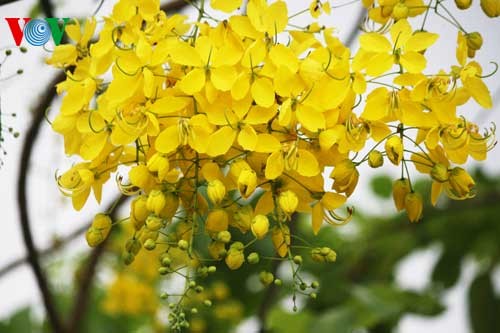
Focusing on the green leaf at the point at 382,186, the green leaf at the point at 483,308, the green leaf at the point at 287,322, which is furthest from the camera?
the green leaf at the point at 382,186

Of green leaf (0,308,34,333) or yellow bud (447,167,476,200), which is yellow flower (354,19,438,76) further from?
green leaf (0,308,34,333)

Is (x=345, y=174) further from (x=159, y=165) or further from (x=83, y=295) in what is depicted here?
(x=83, y=295)

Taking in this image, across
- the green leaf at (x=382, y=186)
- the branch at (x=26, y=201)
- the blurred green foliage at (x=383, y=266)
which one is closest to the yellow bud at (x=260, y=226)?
the branch at (x=26, y=201)

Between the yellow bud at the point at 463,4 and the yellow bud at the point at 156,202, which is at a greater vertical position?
the yellow bud at the point at 463,4

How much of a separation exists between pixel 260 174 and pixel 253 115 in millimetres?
52

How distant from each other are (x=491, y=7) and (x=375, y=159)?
17 cm

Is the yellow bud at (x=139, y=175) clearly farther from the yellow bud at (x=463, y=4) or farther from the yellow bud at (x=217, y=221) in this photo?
the yellow bud at (x=463, y=4)

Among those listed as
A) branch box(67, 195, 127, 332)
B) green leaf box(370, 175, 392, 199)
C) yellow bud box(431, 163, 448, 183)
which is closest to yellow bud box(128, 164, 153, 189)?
yellow bud box(431, 163, 448, 183)

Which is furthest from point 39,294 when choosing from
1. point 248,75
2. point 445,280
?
point 248,75

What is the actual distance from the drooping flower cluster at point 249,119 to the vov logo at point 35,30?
96mm

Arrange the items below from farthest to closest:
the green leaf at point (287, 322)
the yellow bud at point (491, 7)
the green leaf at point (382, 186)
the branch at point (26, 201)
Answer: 1. the green leaf at point (382, 186)
2. the green leaf at point (287, 322)
3. the branch at point (26, 201)
4. the yellow bud at point (491, 7)

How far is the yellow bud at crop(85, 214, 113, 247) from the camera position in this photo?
0.72 m

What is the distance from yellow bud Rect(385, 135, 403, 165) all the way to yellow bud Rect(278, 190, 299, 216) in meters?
0.08

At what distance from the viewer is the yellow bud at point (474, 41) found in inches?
28.9
